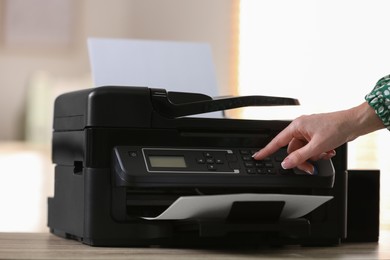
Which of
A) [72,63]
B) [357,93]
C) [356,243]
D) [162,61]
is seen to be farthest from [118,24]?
[356,243]

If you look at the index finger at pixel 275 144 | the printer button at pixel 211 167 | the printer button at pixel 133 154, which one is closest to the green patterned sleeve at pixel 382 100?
the index finger at pixel 275 144

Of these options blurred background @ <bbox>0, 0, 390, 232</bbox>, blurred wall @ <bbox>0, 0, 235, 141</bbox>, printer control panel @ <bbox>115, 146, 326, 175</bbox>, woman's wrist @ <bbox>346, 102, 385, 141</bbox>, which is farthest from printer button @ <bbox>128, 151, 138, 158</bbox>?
blurred wall @ <bbox>0, 0, 235, 141</bbox>

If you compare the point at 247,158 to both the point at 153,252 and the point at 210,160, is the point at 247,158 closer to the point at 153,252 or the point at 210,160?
the point at 210,160

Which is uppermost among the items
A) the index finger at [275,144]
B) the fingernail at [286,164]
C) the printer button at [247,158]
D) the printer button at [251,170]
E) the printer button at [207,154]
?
the index finger at [275,144]

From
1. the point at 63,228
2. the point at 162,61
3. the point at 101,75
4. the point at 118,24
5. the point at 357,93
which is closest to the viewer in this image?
the point at 63,228

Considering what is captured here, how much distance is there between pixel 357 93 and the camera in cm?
381

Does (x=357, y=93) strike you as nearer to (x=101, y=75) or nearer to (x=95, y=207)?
(x=101, y=75)

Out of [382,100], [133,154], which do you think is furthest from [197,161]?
[382,100]

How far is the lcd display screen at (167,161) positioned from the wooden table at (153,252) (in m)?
0.14

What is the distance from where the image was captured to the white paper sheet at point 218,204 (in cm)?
127

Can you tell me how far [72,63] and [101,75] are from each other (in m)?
3.84

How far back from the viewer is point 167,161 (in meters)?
1.35

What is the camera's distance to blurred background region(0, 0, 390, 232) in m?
A: 3.81

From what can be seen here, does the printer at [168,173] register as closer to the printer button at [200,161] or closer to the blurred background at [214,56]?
the printer button at [200,161]
